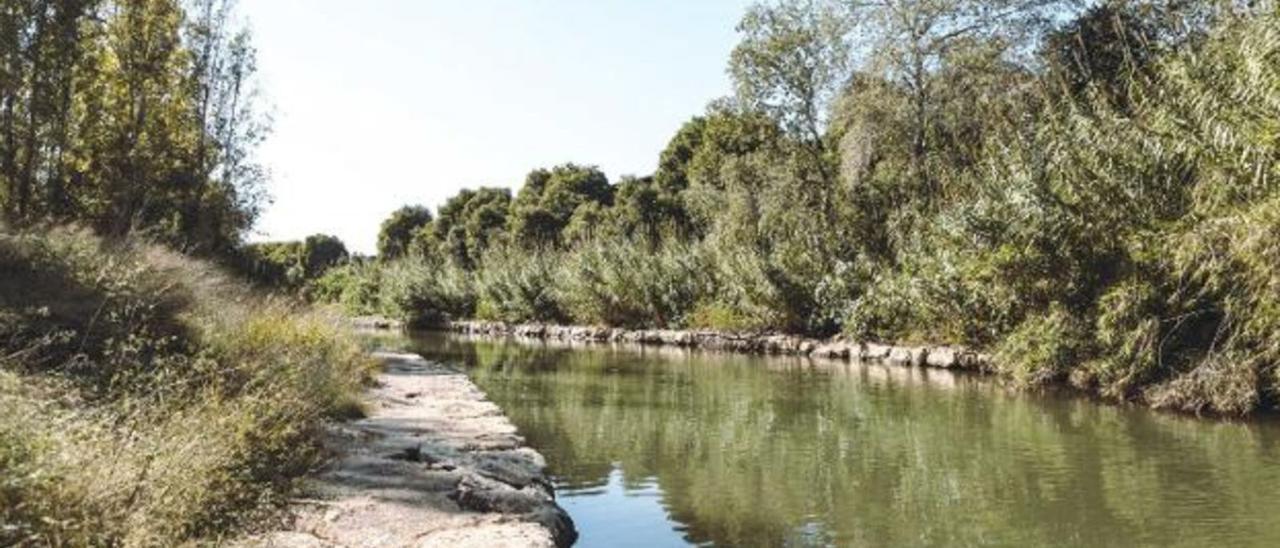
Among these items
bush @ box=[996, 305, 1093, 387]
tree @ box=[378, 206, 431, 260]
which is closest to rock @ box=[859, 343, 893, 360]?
bush @ box=[996, 305, 1093, 387]

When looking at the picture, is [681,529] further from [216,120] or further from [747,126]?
[747,126]

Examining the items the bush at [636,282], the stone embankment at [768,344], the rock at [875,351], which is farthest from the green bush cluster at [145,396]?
the bush at [636,282]

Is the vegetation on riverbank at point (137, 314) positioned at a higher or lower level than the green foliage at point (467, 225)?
lower

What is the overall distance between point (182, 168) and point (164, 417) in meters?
17.7

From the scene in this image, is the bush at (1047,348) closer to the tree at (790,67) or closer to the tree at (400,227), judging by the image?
the tree at (790,67)

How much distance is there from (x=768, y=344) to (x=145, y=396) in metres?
17.4

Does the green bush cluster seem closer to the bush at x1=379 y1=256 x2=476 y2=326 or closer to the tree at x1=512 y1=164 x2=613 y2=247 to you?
the bush at x1=379 y1=256 x2=476 y2=326

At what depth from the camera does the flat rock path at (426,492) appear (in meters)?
4.97

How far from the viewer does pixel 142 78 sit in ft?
64.7

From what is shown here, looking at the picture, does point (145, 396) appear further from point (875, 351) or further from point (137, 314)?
point (875, 351)

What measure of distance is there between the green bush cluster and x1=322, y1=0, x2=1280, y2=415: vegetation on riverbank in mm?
8199

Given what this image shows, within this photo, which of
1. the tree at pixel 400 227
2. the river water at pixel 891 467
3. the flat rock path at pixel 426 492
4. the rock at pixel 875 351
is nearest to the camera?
the flat rock path at pixel 426 492

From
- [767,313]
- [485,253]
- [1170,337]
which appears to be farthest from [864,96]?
[485,253]

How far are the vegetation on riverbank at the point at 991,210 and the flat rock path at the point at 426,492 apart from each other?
6.86 metres
